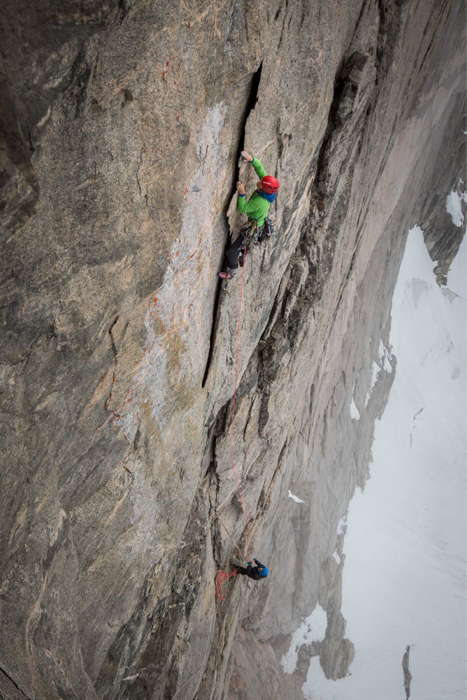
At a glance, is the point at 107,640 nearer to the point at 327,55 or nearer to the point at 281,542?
the point at 327,55

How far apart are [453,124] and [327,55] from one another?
64.4 feet

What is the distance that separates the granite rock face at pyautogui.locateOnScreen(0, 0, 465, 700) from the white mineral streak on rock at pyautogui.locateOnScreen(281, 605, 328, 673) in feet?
26.9

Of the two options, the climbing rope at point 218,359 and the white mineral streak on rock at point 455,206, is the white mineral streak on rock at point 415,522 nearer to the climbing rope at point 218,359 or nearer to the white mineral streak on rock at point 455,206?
the white mineral streak on rock at point 455,206

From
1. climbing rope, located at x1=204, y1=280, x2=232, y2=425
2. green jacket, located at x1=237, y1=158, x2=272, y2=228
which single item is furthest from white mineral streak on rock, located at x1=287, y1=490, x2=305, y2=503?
green jacket, located at x1=237, y1=158, x2=272, y2=228

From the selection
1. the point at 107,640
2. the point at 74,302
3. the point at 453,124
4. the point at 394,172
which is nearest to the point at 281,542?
the point at 107,640

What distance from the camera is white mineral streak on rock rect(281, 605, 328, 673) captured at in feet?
65.1

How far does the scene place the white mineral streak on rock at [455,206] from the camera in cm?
2753

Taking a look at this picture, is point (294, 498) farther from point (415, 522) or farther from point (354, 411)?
point (415, 522)

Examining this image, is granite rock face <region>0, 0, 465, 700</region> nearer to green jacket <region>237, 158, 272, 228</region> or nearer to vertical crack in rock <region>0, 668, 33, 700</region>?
vertical crack in rock <region>0, 668, 33, 700</region>

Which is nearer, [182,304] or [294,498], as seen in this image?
[182,304]

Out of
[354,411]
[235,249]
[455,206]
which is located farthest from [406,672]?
[455,206]

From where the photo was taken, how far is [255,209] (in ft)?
23.4

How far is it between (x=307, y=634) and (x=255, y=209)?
66.0 ft

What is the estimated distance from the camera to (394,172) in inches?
677
